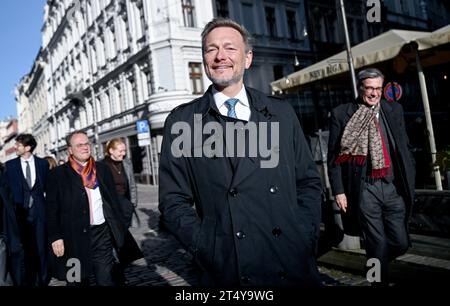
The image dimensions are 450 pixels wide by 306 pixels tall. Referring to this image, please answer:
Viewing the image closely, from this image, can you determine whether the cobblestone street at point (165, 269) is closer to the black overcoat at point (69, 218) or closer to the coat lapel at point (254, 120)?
the black overcoat at point (69, 218)

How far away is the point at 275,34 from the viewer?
71.8 ft

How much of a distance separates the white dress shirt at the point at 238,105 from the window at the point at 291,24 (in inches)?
870

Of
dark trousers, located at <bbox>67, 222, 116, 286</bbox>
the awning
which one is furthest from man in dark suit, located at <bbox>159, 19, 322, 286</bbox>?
the awning

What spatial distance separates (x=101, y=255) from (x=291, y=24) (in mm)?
21495

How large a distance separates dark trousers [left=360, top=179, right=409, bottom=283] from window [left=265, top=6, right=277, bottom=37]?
19670 millimetres

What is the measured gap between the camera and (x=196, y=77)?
19.9m

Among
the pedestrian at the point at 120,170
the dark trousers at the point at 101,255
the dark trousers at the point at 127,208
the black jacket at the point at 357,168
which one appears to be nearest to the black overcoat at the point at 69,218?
the dark trousers at the point at 101,255

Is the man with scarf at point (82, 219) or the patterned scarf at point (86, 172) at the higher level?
the patterned scarf at point (86, 172)

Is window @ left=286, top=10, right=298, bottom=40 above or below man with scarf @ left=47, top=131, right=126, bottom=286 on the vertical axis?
above

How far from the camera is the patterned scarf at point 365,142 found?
10.4ft

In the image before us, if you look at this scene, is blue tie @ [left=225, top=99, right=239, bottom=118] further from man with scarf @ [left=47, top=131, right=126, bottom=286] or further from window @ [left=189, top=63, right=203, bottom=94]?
window @ [left=189, top=63, right=203, bottom=94]

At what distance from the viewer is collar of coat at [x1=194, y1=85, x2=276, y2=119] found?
1819 millimetres

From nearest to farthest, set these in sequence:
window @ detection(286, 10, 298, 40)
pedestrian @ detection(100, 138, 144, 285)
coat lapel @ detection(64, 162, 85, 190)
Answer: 1. coat lapel @ detection(64, 162, 85, 190)
2. pedestrian @ detection(100, 138, 144, 285)
3. window @ detection(286, 10, 298, 40)
